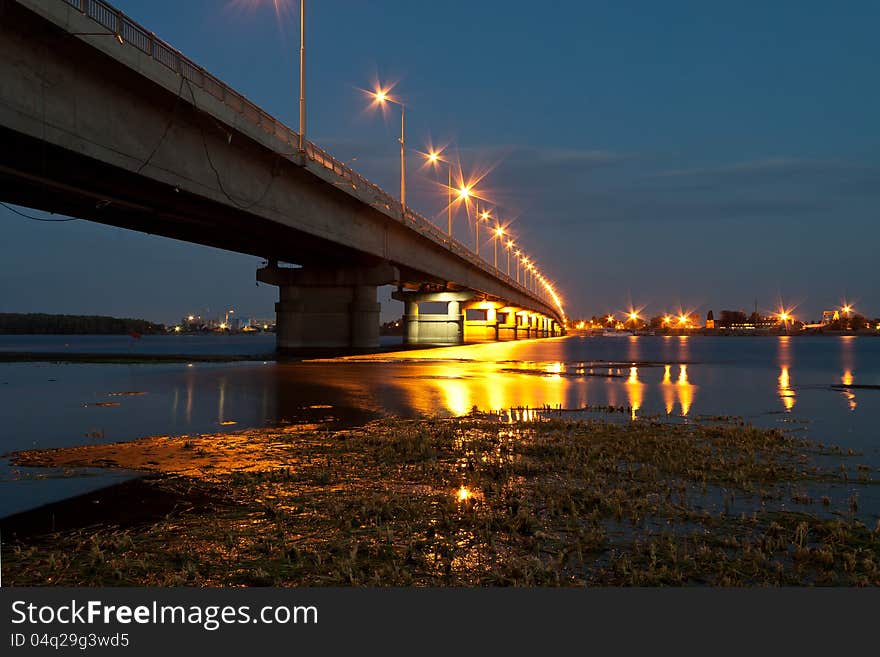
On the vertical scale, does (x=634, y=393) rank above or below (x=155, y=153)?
below

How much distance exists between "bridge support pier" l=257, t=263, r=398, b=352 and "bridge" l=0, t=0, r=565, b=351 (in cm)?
595

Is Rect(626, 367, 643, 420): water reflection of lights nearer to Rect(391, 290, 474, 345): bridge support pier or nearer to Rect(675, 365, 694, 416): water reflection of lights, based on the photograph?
Rect(675, 365, 694, 416): water reflection of lights

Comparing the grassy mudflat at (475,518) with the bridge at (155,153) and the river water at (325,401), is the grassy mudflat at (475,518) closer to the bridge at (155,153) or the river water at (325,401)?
the river water at (325,401)

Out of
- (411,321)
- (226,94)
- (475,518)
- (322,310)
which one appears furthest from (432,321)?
(475,518)

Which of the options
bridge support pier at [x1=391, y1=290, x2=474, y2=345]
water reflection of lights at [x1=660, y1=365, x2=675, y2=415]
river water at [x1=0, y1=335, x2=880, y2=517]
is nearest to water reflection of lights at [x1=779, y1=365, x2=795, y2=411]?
river water at [x1=0, y1=335, x2=880, y2=517]

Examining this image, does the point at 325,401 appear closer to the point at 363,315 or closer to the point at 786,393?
the point at 786,393

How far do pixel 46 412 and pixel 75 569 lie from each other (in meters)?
14.5

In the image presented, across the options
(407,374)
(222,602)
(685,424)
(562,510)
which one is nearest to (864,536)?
(562,510)

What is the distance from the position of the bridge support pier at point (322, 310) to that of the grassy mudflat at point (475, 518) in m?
48.4

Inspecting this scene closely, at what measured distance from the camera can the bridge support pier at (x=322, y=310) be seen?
60375 mm

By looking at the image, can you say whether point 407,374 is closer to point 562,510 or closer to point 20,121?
point 20,121

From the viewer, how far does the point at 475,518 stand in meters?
→ 6.93

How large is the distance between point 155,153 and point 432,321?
81.3m

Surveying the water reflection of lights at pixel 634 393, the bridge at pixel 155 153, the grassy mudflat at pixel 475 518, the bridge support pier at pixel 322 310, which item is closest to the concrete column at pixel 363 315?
the bridge support pier at pixel 322 310
